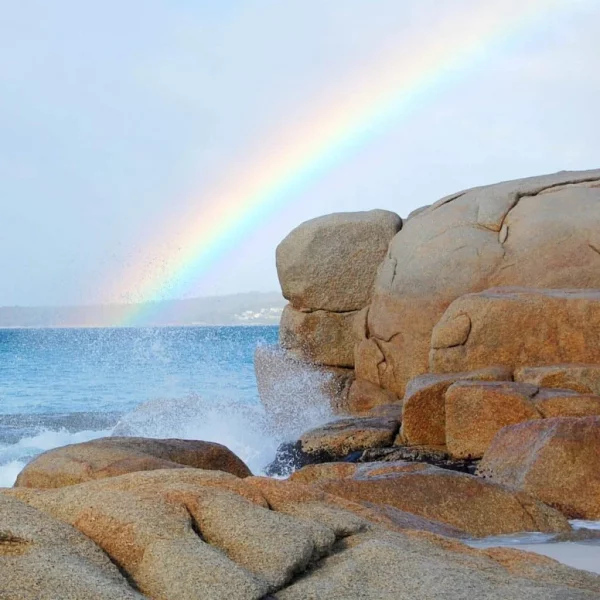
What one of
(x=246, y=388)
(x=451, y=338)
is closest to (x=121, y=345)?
(x=246, y=388)

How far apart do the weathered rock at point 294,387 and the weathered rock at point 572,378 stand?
5029mm

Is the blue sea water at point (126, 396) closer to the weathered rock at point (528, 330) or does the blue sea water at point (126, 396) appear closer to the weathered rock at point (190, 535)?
the weathered rock at point (528, 330)

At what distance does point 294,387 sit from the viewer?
16.4 meters

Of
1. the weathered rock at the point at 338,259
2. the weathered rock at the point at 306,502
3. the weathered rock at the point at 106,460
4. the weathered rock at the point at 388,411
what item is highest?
the weathered rock at the point at 338,259

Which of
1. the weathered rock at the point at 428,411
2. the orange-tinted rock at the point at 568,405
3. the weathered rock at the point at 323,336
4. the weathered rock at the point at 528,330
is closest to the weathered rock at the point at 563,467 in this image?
the orange-tinted rock at the point at 568,405

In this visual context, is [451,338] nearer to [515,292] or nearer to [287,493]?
[515,292]

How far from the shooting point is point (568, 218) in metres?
14.5

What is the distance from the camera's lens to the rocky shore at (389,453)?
11.5ft

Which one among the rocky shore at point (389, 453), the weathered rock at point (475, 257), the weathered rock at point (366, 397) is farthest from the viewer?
the weathered rock at point (366, 397)

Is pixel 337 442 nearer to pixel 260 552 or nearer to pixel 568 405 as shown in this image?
pixel 568 405

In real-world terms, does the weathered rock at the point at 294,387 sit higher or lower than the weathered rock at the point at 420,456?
higher

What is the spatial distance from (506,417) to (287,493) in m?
6.00

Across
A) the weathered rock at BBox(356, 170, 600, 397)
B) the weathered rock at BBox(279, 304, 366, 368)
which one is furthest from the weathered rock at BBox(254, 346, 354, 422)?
the weathered rock at BBox(356, 170, 600, 397)

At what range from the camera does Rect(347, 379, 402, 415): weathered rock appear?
14953 millimetres
